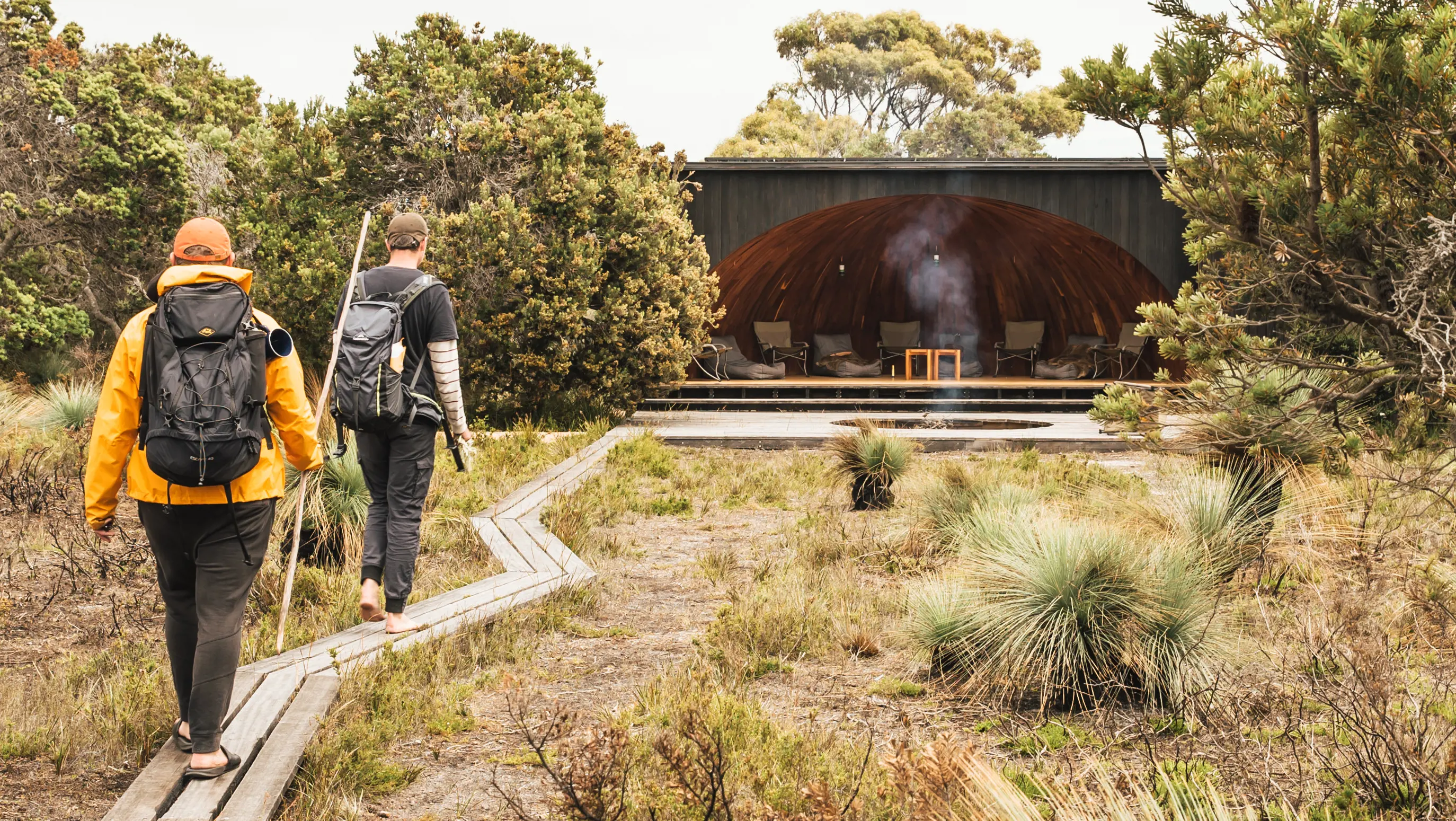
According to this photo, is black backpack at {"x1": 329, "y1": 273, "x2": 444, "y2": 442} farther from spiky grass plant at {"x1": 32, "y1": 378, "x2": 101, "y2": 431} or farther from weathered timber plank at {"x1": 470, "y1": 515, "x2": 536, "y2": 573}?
spiky grass plant at {"x1": 32, "y1": 378, "x2": 101, "y2": 431}

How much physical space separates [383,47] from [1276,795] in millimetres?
12230

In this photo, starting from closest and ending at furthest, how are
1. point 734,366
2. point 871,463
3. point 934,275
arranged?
point 871,463 → point 734,366 → point 934,275

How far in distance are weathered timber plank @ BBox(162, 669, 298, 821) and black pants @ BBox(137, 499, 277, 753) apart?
102 millimetres

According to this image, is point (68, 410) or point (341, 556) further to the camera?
point (68, 410)

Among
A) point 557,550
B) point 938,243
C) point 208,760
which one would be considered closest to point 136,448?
point 208,760

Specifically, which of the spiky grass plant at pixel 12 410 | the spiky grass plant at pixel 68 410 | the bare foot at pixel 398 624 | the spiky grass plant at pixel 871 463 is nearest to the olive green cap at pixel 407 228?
the bare foot at pixel 398 624

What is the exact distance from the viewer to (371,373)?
4055 mm

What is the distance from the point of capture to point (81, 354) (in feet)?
48.5

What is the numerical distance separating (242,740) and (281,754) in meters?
0.13

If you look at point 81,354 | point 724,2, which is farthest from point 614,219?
point 724,2

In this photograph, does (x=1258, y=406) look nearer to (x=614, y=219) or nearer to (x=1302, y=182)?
(x=1302, y=182)

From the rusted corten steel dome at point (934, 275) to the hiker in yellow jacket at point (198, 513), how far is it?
1388 centimetres

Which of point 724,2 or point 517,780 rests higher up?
point 724,2

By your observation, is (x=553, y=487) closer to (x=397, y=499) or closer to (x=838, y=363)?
(x=397, y=499)
